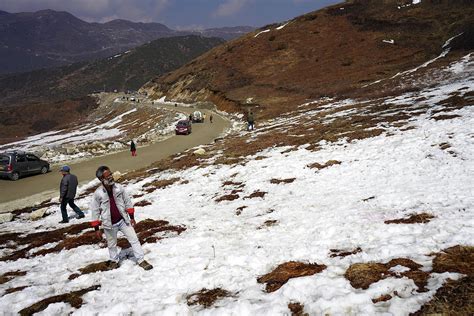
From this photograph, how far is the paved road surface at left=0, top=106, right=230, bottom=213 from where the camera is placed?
22522 millimetres

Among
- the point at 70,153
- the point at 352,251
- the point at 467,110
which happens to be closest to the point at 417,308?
the point at 352,251

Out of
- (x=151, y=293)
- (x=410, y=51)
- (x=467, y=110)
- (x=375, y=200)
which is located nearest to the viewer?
(x=151, y=293)

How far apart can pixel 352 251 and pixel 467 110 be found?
1675cm

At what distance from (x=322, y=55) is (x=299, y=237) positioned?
7344 centimetres

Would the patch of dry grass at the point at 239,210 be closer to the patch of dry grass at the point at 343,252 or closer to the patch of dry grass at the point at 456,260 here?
the patch of dry grass at the point at 343,252

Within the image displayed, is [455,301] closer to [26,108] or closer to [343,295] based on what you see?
[343,295]

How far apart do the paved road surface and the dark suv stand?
522 mm

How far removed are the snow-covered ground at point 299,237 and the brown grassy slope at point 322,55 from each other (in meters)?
32.7

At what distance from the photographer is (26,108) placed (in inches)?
6781

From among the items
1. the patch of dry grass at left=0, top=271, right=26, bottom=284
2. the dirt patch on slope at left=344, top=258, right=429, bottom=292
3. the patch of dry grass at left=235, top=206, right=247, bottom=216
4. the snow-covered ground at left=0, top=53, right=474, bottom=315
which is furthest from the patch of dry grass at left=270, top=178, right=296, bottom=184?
the patch of dry grass at left=0, top=271, right=26, bottom=284

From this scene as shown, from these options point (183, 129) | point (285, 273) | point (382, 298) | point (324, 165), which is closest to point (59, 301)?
point (285, 273)

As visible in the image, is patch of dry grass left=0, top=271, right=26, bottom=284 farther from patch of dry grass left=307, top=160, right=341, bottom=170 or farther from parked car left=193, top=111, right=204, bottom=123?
parked car left=193, top=111, right=204, bottom=123

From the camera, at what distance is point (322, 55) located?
7650 centimetres

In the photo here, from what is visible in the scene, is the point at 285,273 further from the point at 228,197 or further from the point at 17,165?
the point at 17,165
